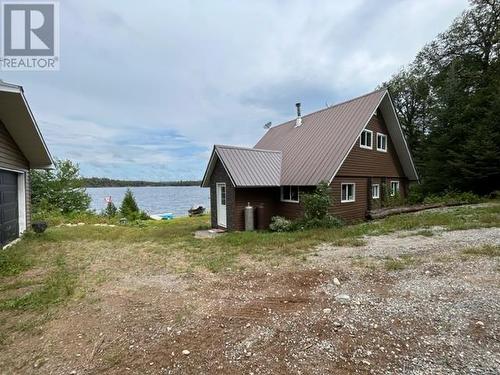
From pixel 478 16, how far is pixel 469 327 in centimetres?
2962

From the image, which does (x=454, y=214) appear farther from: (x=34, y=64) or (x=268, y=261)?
(x=34, y=64)

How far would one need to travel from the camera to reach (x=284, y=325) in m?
3.76

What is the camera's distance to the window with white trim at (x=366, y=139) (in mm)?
14234

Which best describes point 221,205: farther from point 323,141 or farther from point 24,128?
point 24,128

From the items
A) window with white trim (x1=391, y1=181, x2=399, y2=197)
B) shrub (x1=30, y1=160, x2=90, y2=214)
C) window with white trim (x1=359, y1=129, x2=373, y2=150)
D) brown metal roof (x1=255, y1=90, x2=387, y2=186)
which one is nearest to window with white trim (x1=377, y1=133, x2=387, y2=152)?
window with white trim (x1=359, y1=129, x2=373, y2=150)

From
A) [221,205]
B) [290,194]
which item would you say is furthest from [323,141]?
[221,205]

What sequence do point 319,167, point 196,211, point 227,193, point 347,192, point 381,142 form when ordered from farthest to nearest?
1. point 196,211
2. point 381,142
3. point 347,192
4. point 227,193
5. point 319,167

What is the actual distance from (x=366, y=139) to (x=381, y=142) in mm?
1830

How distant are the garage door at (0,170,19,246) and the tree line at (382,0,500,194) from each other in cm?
2196

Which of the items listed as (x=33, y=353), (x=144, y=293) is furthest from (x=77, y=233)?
(x=33, y=353)

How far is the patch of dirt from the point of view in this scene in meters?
3.00

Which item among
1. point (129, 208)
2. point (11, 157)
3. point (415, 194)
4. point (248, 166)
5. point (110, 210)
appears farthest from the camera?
point (110, 210)

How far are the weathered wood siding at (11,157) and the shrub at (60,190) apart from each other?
37.8ft

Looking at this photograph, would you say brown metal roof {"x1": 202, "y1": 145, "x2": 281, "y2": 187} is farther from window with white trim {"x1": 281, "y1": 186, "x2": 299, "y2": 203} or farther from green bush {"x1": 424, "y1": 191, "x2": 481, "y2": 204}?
green bush {"x1": 424, "y1": 191, "x2": 481, "y2": 204}
